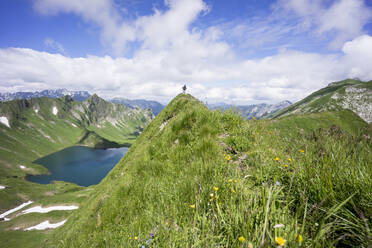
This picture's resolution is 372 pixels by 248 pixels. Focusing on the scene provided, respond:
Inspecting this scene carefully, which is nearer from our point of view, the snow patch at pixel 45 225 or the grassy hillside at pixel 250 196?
→ the grassy hillside at pixel 250 196

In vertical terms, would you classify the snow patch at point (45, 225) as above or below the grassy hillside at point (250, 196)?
below

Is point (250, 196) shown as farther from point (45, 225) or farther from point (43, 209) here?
point (43, 209)

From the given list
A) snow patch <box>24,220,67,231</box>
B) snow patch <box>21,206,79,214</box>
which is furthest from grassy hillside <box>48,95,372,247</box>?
snow patch <box>21,206,79,214</box>

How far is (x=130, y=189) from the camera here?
4.89 metres

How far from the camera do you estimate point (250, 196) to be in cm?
253

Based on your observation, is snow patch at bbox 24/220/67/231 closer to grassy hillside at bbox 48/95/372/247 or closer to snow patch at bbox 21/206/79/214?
snow patch at bbox 21/206/79/214

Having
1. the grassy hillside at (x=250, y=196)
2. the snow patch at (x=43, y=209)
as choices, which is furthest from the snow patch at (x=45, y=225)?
the grassy hillside at (x=250, y=196)

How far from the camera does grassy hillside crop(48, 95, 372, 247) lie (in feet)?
5.82

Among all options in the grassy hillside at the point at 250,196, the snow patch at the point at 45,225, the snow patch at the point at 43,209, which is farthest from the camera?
the snow patch at the point at 43,209

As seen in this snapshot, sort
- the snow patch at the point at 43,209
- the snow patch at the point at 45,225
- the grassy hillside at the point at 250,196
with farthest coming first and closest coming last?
the snow patch at the point at 43,209
the snow patch at the point at 45,225
the grassy hillside at the point at 250,196

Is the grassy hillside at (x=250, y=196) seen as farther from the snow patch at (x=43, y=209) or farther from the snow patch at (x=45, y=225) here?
the snow patch at (x=43, y=209)

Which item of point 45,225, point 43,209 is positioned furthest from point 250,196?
point 43,209

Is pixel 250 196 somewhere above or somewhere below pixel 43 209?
above

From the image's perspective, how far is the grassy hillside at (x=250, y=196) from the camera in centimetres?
178
